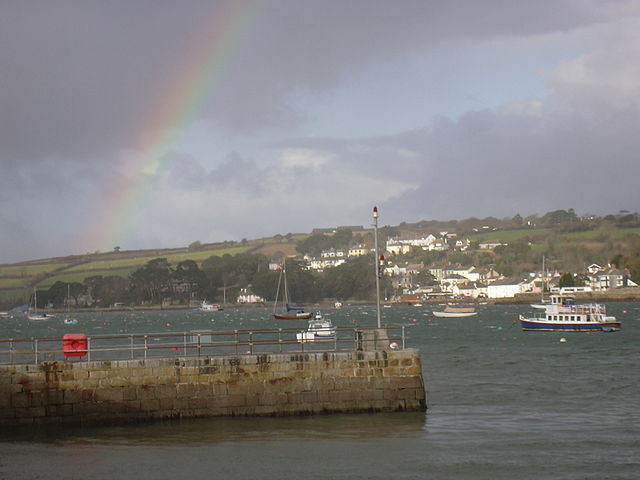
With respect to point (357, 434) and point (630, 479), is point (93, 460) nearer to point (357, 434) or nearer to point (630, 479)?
point (357, 434)

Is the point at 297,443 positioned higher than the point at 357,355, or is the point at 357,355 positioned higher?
the point at 357,355

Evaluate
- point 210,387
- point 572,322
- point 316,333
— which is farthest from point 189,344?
point 572,322

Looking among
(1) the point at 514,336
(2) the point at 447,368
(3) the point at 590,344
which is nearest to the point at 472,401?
(2) the point at 447,368

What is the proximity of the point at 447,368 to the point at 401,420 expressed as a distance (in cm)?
2429

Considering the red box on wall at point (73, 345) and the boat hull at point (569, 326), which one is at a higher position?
the red box on wall at point (73, 345)

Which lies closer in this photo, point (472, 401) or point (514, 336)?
point (472, 401)

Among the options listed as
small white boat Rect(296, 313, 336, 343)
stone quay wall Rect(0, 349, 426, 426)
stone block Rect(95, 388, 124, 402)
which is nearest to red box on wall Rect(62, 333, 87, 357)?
stone quay wall Rect(0, 349, 426, 426)

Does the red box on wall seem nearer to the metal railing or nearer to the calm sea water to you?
the metal railing

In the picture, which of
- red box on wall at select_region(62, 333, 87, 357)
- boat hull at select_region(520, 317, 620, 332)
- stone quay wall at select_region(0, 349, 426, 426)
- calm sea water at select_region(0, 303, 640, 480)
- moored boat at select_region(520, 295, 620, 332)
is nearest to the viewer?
calm sea water at select_region(0, 303, 640, 480)

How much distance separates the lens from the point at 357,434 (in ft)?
91.4

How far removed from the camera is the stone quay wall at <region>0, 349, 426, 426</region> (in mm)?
27859

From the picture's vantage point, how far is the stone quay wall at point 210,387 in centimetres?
2786

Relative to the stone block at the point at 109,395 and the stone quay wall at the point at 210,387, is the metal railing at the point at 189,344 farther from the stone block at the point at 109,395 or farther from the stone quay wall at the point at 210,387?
the stone block at the point at 109,395

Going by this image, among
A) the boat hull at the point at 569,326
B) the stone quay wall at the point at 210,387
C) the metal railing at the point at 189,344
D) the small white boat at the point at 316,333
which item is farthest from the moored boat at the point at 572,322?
the stone quay wall at the point at 210,387
